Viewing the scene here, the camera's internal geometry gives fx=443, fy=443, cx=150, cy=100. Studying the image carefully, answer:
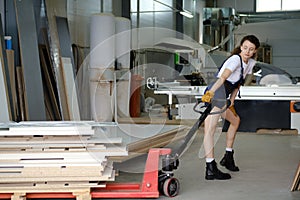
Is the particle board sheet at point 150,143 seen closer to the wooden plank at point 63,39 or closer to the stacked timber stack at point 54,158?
the stacked timber stack at point 54,158

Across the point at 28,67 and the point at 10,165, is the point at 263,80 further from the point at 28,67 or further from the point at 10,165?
the point at 10,165

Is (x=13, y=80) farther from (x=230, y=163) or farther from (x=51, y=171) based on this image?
(x=230, y=163)

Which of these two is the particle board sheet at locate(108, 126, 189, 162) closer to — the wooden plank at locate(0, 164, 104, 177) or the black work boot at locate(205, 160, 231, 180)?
the wooden plank at locate(0, 164, 104, 177)

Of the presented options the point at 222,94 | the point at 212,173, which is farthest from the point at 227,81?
the point at 212,173

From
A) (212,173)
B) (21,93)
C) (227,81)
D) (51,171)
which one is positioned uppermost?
(227,81)

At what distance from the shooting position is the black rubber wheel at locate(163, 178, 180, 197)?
9.89ft

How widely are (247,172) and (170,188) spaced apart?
3.73 ft

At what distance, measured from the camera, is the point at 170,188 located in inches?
119

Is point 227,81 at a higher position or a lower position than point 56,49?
lower

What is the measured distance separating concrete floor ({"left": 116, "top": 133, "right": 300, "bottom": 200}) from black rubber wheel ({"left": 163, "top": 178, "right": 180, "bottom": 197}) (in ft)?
0.14

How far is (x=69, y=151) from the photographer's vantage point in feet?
9.72

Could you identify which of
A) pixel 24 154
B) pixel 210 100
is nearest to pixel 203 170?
pixel 210 100

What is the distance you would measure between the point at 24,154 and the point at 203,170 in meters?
1.70

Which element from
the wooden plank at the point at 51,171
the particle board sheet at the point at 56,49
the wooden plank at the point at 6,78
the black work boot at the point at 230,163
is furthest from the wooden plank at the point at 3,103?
the black work boot at the point at 230,163
